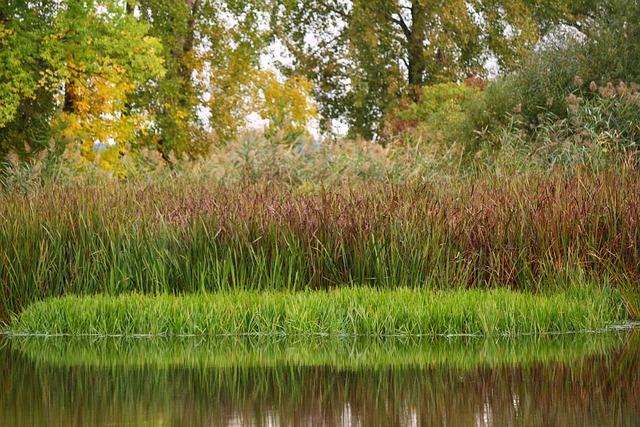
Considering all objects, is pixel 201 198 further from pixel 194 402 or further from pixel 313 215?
pixel 194 402

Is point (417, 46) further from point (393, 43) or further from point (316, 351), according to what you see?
point (316, 351)

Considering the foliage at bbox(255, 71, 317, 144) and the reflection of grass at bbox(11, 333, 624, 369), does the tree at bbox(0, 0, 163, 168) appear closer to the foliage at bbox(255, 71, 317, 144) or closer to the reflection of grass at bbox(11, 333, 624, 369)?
the foliage at bbox(255, 71, 317, 144)

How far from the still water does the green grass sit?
0.22 meters

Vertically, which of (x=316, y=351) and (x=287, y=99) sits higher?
(x=287, y=99)

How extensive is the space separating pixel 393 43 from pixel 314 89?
342cm

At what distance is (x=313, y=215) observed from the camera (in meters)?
10.0

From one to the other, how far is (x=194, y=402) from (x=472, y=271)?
450 cm

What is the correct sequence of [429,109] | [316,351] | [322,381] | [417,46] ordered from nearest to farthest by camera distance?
[322,381] < [316,351] < [429,109] < [417,46]

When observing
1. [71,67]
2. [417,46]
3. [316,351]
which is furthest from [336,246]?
[417,46]

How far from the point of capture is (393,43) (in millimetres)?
35906

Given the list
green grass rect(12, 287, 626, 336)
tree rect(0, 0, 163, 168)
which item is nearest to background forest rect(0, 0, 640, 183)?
tree rect(0, 0, 163, 168)

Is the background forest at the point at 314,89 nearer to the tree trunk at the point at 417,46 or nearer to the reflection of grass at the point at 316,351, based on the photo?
the tree trunk at the point at 417,46

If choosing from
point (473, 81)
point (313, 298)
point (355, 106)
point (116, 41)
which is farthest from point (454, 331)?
point (355, 106)

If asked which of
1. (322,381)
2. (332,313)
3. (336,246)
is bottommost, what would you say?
(322,381)
